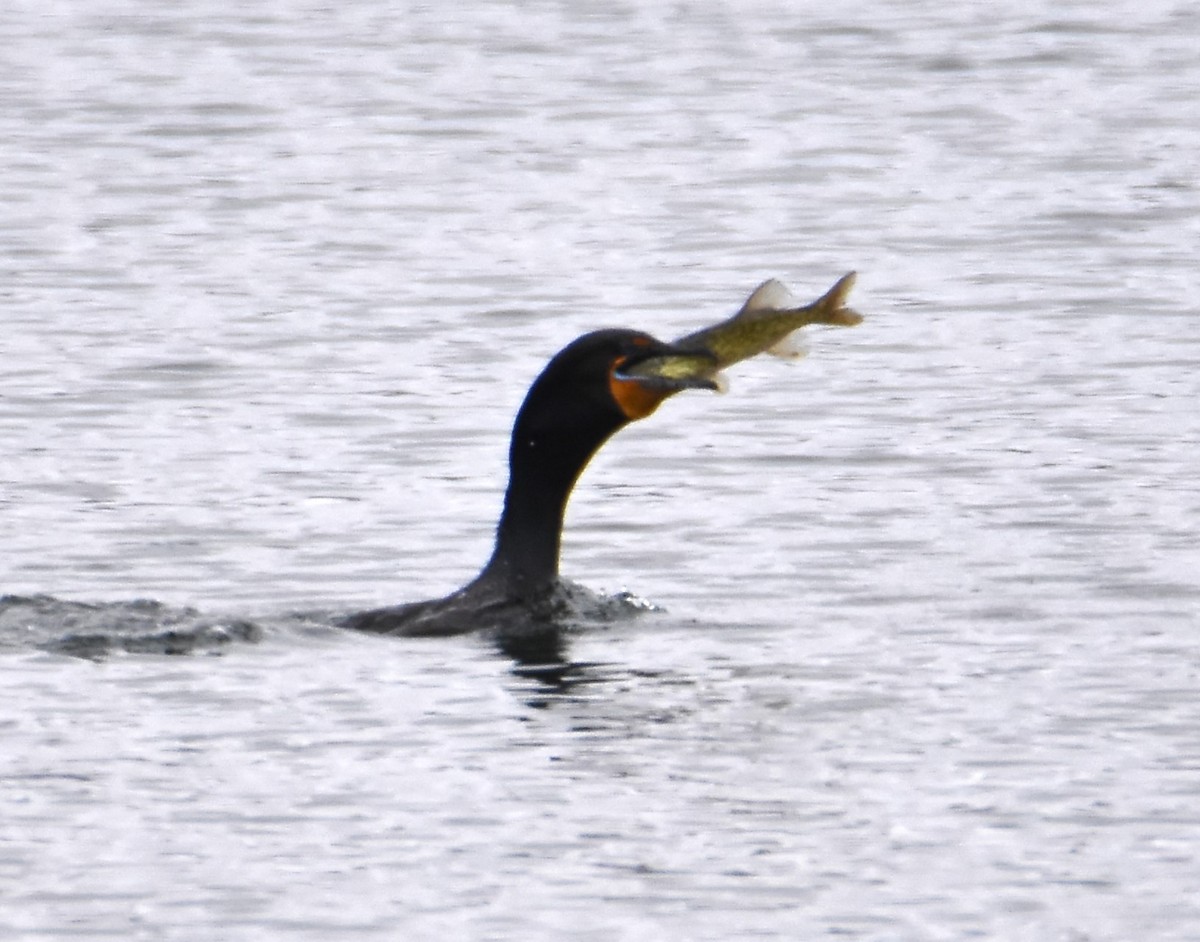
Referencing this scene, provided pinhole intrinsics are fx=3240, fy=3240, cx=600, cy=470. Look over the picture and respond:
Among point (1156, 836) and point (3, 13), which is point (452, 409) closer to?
point (1156, 836)

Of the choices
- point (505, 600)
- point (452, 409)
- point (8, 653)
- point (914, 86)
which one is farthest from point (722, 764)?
point (914, 86)

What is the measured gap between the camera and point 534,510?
38.7 feet

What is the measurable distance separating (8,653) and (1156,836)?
434cm

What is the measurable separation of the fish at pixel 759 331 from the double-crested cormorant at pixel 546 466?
0.05 m

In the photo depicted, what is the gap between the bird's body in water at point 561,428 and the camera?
11422 millimetres

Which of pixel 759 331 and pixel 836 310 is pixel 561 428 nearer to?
pixel 759 331

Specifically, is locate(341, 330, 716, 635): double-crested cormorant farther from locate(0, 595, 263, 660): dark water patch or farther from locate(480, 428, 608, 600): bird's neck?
locate(0, 595, 263, 660): dark water patch

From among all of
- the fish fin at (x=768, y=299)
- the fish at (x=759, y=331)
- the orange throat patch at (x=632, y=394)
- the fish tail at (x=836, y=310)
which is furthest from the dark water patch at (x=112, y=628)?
the fish tail at (x=836, y=310)

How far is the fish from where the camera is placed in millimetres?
11492

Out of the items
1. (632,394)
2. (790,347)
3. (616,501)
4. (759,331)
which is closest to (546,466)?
(632,394)

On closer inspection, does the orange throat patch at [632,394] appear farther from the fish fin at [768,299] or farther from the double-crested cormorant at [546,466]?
the fish fin at [768,299]

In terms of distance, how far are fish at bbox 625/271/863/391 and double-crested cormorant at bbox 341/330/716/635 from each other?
52 millimetres

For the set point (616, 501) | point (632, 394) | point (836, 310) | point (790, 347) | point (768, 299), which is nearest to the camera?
point (632, 394)

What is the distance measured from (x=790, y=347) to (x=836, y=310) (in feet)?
1.72
